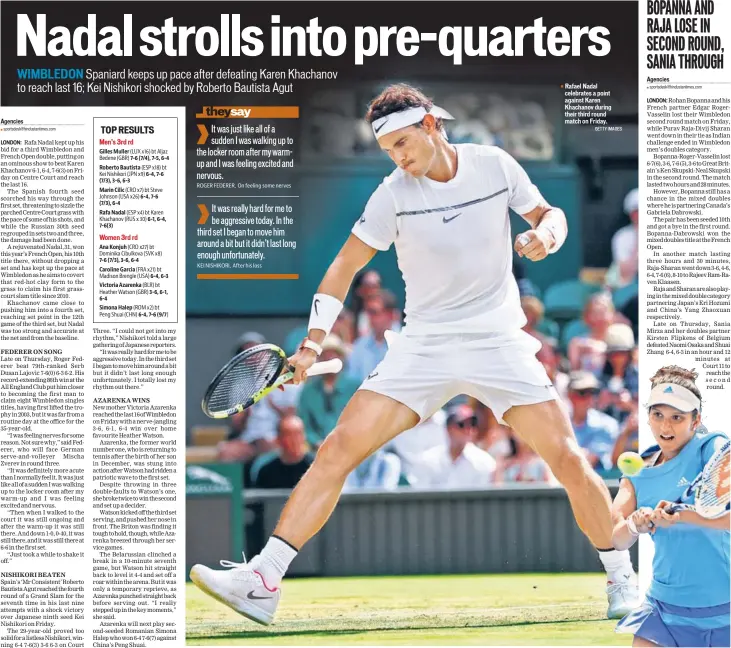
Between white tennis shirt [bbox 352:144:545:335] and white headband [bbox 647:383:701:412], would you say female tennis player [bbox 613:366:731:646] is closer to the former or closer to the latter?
white headband [bbox 647:383:701:412]

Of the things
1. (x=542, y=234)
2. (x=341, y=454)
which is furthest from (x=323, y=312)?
(x=542, y=234)

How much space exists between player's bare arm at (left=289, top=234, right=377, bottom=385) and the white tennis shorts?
1.37ft

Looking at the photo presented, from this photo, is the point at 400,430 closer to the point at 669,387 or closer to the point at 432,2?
the point at 669,387

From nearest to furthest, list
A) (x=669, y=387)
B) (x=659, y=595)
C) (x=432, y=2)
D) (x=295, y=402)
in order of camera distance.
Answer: (x=659, y=595) < (x=669, y=387) < (x=432, y=2) < (x=295, y=402)

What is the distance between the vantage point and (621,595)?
6758 millimetres

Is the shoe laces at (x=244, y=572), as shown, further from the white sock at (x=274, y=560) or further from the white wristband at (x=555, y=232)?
the white wristband at (x=555, y=232)

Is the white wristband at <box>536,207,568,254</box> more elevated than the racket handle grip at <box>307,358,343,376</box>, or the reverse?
the white wristband at <box>536,207,568,254</box>

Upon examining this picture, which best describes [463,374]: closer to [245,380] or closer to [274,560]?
[245,380]

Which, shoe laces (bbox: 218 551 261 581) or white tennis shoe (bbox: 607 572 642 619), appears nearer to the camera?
shoe laces (bbox: 218 551 261 581)

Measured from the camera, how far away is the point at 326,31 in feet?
22.8

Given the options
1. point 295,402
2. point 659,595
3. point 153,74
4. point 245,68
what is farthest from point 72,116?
point 659,595

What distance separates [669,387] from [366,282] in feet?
5.99

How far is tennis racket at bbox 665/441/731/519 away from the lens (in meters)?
6.09

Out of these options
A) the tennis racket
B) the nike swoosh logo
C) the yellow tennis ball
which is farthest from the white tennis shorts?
the nike swoosh logo
